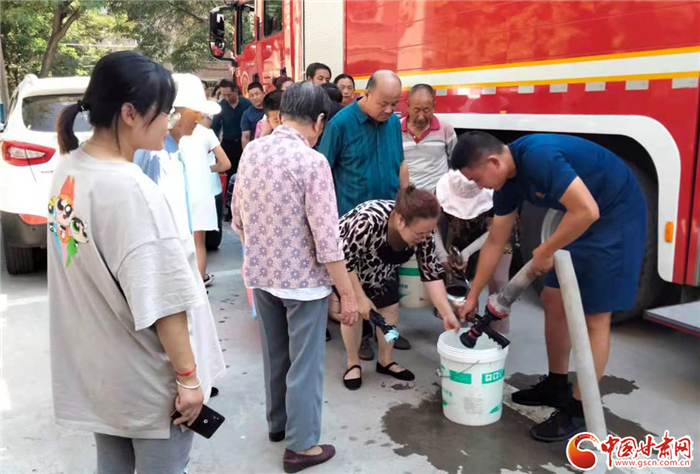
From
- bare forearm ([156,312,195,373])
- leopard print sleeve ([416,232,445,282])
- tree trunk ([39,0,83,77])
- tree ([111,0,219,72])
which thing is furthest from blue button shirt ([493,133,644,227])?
tree ([111,0,219,72])

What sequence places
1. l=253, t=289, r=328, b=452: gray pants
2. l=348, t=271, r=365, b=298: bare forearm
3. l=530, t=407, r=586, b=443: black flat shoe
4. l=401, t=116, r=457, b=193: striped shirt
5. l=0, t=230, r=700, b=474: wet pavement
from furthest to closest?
1. l=401, t=116, r=457, b=193: striped shirt
2. l=348, t=271, r=365, b=298: bare forearm
3. l=530, t=407, r=586, b=443: black flat shoe
4. l=0, t=230, r=700, b=474: wet pavement
5. l=253, t=289, r=328, b=452: gray pants

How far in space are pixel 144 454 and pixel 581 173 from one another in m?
2.07

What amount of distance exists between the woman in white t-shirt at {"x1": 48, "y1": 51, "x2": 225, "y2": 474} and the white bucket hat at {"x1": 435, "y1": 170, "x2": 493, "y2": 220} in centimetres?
260

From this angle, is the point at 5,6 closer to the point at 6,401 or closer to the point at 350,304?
the point at 6,401

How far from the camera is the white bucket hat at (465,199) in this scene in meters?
3.90

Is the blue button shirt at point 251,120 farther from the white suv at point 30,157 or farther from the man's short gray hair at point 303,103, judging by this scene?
the man's short gray hair at point 303,103

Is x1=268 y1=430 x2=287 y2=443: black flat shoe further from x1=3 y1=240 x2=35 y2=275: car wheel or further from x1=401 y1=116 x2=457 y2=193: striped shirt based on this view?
x1=3 y1=240 x2=35 y2=275: car wheel

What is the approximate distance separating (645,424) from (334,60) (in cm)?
446

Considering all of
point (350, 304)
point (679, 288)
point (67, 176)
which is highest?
point (67, 176)

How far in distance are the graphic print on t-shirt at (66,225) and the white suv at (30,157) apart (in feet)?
12.9

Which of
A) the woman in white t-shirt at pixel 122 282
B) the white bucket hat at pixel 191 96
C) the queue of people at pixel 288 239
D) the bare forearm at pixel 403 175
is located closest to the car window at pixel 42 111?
the queue of people at pixel 288 239

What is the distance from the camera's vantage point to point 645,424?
3010 mm

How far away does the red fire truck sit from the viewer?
10.8 ft

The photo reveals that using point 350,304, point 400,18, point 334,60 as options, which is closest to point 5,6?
point 334,60
